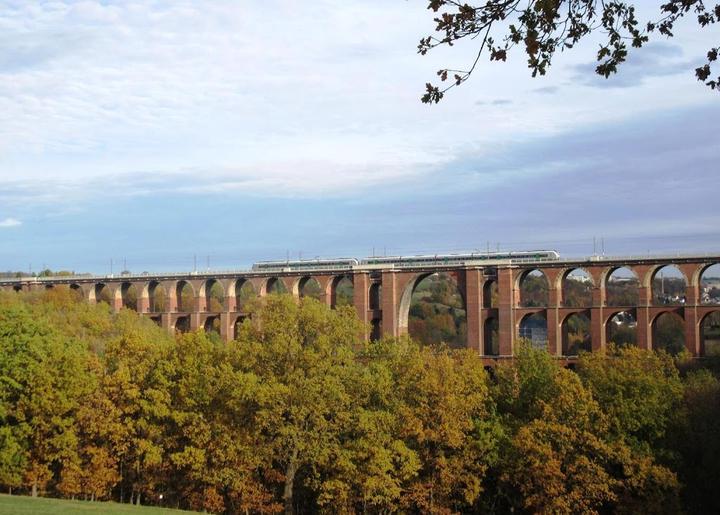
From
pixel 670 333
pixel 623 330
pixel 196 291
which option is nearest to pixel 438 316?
pixel 623 330

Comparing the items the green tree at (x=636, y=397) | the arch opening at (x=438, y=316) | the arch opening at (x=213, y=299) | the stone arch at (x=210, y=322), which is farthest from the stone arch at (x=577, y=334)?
the green tree at (x=636, y=397)

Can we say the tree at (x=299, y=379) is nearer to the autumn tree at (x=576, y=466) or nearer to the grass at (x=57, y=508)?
the grass at (x=57, y=508)

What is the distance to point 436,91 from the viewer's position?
10414 mm

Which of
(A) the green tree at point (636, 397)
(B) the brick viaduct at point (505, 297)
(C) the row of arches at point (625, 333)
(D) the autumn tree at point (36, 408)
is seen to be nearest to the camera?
(D) the autumn tree at point (36, 408)

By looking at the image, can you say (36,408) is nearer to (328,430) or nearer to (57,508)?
(57,508)

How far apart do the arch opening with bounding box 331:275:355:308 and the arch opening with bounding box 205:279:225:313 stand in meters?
11.5

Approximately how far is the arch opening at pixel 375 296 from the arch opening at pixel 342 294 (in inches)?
66.4

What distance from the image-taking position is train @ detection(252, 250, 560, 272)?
70.3m

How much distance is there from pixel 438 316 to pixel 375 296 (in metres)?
40.3

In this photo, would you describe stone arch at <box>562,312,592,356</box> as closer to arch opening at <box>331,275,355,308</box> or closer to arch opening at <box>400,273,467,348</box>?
arch opening at <box>400,273,467,348</box>

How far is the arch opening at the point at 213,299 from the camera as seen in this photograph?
87.2 m

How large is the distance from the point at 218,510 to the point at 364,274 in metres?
39.3

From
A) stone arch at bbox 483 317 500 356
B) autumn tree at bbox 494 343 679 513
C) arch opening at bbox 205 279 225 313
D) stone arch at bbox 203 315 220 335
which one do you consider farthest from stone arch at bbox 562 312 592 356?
autumn tree at bbox 494 343 679 513

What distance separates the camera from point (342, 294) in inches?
4744
